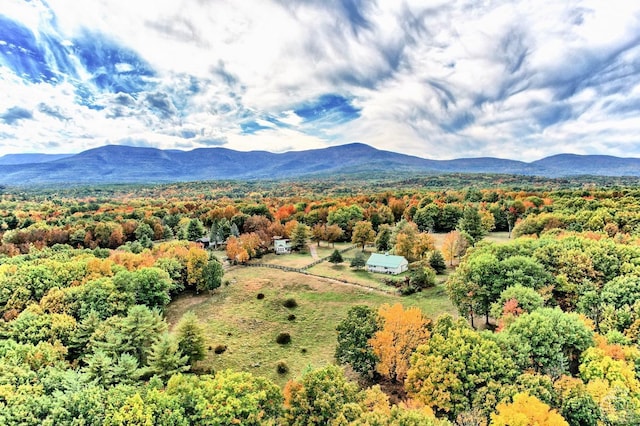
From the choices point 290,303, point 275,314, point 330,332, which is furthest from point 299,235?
point 330,332

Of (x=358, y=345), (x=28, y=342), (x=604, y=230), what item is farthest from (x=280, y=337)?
(x=604, y=230)

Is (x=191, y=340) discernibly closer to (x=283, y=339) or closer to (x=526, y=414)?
(x=283, y=339)

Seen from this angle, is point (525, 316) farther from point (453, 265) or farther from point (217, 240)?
point (217, 240)

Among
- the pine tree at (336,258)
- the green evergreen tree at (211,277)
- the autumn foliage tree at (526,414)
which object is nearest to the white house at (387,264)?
the pine tree at (336,258)

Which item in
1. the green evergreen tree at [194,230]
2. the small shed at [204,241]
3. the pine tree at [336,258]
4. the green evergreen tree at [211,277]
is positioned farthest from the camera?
the green evergreen tree at [194,230]

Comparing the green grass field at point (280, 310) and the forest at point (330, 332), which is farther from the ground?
the forest at point (330, 332)

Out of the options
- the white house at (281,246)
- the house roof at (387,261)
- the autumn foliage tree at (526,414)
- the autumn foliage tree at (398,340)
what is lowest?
the white house at (281,246)

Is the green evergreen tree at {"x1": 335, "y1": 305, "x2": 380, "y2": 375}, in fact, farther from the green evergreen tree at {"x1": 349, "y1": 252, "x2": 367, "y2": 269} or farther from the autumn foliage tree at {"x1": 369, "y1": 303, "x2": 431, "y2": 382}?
the green evergreen tree at {"x1": 349, "y1": 252, "x2": 367, "y2": 269}

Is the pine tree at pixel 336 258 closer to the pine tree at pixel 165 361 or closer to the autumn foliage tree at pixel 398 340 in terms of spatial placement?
the autumn foliage tree at pixel 398 340
